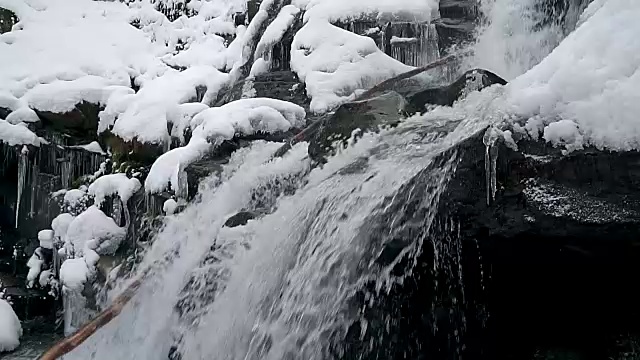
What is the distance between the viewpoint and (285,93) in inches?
235

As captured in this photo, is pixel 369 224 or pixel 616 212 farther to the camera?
pixel 369 224

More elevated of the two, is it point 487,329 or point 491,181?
point 491,181

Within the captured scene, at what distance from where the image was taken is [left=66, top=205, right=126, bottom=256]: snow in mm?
6035

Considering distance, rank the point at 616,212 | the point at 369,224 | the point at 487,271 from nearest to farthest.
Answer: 1. the point at 616,212
2. the point at 487,271
3. the point at 369,224

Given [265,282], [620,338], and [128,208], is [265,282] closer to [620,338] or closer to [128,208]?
[620,338]

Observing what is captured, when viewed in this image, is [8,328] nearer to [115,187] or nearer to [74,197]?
→ [74,197]

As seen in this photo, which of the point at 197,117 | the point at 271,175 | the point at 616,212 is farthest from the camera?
the point at 197,117

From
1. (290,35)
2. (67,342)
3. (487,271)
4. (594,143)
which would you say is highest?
(290,35)

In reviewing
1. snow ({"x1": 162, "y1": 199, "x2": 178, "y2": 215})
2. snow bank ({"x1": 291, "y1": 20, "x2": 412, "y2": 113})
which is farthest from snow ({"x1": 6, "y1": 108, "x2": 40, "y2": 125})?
snow bank ({"x1": 291, "y1": 20, "x2": 412, "y2": 113})

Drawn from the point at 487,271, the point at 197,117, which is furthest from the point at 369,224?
the point at 197,117

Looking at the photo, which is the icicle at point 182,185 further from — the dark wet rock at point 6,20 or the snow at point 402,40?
the dark wet rock at point 6,20

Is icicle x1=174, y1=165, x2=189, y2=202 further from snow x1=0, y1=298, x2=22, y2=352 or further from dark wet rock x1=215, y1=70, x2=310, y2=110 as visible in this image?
snow x1=0, y1=298, x2=22, y2=352

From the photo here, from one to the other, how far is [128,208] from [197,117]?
140 centimetres

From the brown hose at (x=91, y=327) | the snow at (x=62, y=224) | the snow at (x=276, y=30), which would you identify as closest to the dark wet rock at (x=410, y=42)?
the snow at (x=276, y=30)
